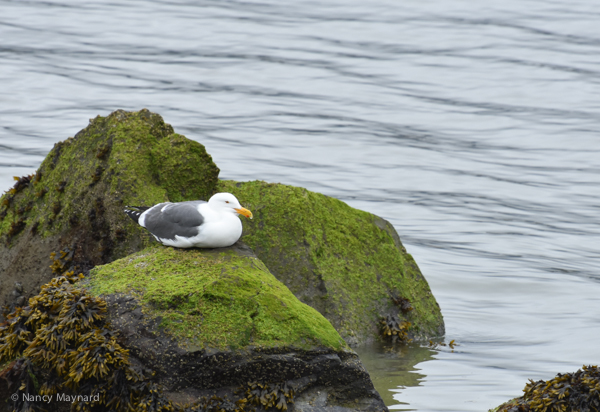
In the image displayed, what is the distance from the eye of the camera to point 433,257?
39.8ft

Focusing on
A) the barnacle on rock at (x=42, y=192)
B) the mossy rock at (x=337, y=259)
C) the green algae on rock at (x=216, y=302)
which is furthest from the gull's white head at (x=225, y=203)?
the barnacle on rock at (x=42, y=192)

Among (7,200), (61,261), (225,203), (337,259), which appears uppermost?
(225,203)

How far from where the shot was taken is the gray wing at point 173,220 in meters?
6.08

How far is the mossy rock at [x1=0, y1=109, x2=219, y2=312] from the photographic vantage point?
7125 mm

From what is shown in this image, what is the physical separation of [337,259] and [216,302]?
2497mm

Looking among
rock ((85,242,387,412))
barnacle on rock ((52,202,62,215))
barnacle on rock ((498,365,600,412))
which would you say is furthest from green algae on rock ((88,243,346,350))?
barnacle on rock ((52,202,62,215))

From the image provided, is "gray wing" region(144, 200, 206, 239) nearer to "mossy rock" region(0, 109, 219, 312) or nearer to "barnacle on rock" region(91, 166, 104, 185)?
"mossy rock" region(0, 109, 219, 312)

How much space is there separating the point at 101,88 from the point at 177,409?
20.0 metres

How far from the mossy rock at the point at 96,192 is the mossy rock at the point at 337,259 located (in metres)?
0.60

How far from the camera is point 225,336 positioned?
5.25m

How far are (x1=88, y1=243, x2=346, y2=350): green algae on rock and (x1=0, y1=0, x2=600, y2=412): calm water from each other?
1.55 metres

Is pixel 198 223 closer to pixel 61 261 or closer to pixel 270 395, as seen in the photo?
pixel 270 395

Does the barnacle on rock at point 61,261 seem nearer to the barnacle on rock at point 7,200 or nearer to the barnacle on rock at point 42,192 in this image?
the barnacle on rock at point 42,192

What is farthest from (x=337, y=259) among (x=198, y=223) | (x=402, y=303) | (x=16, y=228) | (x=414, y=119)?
(x=414, y=119)
